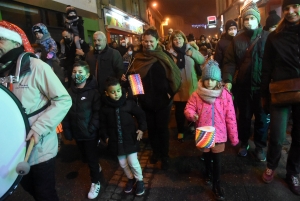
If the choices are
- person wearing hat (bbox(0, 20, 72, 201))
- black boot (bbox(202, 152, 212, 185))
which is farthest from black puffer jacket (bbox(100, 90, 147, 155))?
black boot (bbox(202, 152, 212, 185))

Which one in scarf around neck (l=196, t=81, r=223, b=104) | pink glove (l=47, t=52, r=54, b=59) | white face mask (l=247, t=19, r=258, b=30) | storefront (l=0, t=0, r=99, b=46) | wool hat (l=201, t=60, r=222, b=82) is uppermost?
storefront (l=0, t=0, r=99, b=46)

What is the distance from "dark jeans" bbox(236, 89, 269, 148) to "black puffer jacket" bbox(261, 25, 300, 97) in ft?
2.09

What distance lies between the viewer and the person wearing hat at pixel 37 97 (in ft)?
6.22

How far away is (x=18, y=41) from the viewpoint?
1990 millimetres

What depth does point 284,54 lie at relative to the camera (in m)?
2.63

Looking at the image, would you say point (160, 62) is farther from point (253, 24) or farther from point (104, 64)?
point (253, 24)

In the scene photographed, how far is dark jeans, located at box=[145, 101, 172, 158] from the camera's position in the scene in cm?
353

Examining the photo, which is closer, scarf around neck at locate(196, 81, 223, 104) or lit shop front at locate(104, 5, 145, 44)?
scarf around neck at locate(196, 81, 223, 104)

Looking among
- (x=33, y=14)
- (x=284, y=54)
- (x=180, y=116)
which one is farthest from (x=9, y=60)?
(x=33, y=14)

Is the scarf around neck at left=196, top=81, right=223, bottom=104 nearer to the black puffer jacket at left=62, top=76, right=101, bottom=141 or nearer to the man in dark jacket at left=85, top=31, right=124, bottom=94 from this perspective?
the black puffer jacket at left=62, top=76, right=101, bottom=141

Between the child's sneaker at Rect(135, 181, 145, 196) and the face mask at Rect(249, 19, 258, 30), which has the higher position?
the face mask at Rect(249, 19, 258, 30)

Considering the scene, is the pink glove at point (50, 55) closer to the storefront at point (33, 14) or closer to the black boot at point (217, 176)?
the black boot at point (217, 176)

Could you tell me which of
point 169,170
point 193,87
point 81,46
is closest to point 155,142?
point 169,170

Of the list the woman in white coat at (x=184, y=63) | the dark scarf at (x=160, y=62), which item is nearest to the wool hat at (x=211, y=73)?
the dark scarf at (x=160, y=62)
